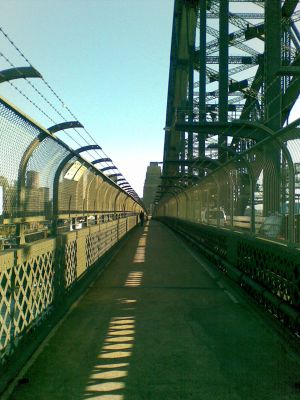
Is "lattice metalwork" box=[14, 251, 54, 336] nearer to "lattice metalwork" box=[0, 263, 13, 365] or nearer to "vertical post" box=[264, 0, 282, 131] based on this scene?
"lattice metalwork" box=[0, 263, 13, 365]

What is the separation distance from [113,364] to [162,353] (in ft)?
1.96

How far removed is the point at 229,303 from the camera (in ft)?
26.7

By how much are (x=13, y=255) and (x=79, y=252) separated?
15.8 ft

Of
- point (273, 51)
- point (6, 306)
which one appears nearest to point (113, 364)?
point (6, 306)

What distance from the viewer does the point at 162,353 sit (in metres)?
5.28

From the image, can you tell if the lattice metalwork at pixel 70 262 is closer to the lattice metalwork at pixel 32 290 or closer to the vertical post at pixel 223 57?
the lattice metalwork at pixel 32 290

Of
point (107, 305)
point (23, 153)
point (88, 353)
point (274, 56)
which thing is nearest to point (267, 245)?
point (107, 305)

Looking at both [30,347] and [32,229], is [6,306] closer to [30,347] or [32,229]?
[30,347]

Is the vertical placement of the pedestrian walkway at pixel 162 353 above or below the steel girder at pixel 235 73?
below

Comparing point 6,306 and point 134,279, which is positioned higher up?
point 6,306

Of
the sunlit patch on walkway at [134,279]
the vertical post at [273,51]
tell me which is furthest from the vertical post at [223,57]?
the sunlit patch on walkway at [134,279]

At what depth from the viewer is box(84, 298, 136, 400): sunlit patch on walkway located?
4.22 meters

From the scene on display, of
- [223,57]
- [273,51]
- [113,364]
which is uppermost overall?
[223,57]

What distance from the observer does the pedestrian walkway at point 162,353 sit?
4246 millimetres
